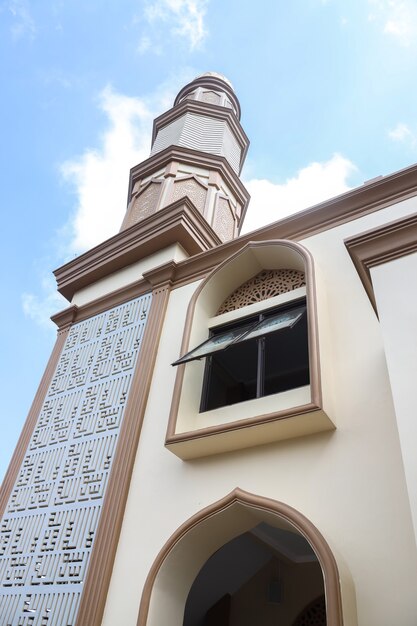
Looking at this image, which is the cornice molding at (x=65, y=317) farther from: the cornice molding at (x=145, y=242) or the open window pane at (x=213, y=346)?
the open window pane at (x=213, y=346)

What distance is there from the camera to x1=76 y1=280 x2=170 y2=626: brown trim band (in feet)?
14.6

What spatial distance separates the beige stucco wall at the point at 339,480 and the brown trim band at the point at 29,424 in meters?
1.91

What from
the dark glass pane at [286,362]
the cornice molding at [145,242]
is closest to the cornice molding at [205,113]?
the cornice molding at [145,242]

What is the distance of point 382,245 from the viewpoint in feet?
12.4

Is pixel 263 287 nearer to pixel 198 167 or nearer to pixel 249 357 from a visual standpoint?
pixel 249 357

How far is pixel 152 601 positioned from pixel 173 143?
865cm

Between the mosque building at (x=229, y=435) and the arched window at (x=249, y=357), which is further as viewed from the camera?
the arched window at (x=249, y=357)

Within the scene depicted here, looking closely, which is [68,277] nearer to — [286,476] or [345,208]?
[345,208]

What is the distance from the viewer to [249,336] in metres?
5.20

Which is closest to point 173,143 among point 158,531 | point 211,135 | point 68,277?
point 211,135

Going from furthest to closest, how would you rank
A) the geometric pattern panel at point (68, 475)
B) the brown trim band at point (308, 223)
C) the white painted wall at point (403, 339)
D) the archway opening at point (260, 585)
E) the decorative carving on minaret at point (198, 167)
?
the decorative carving on minaret at point (198, 167), the archway opening at point (260, 585), the brown trim band at point (308, 223), the geometric pattern panel at point (68, 475), the white painted wall at point (403, 339)

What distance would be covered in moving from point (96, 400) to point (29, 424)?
1.15 metres

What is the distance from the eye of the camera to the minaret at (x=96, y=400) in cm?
485

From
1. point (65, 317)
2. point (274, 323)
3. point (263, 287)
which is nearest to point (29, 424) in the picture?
point (65, 317)
